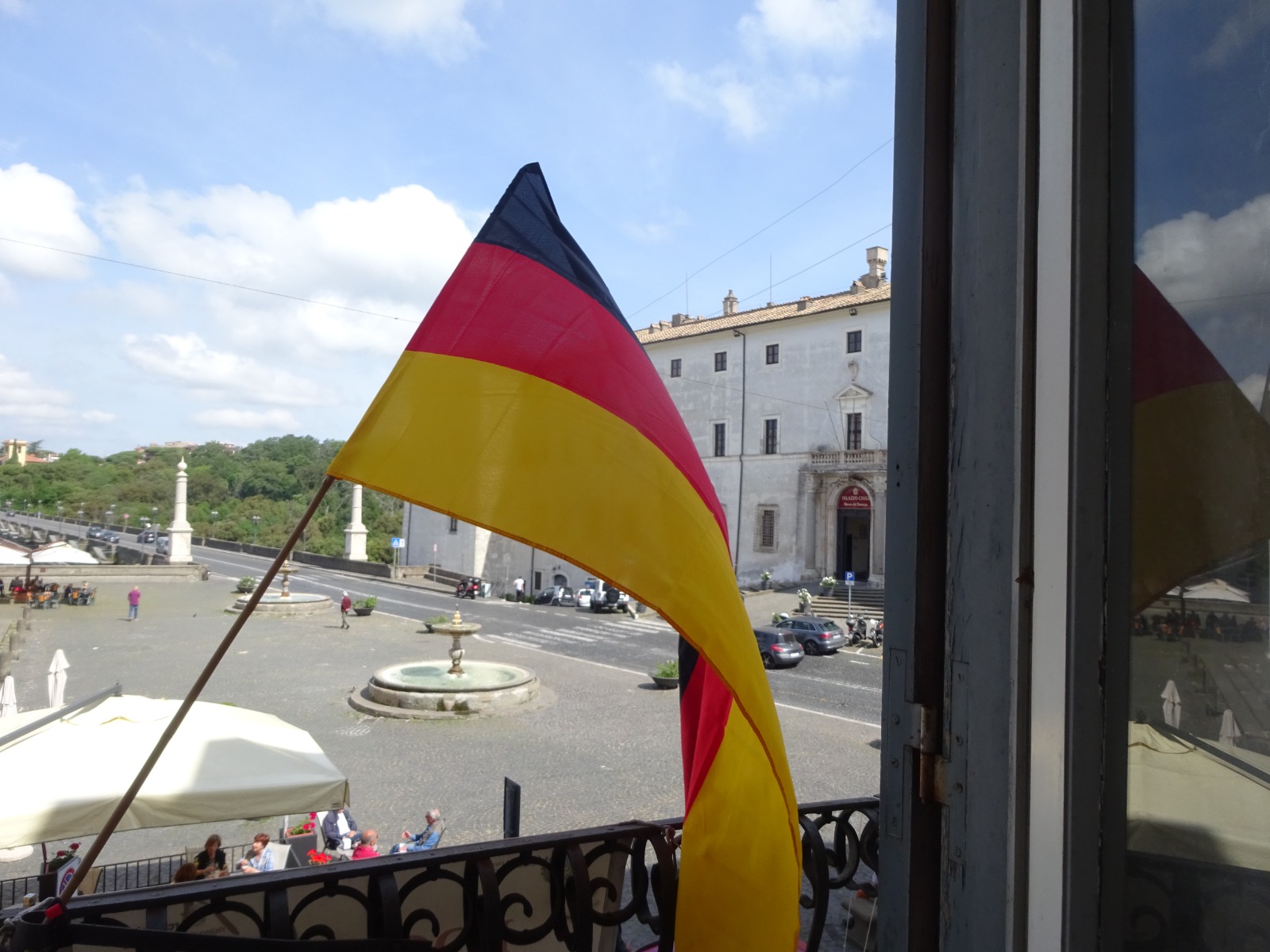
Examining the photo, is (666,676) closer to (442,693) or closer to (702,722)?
(442,693)

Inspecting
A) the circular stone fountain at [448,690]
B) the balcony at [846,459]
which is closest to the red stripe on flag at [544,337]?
the circular stone fountain at [448,690]

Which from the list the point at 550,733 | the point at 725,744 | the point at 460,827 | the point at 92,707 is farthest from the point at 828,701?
the point at 725,744

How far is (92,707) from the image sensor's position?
589 cm

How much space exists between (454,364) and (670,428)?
1.89 ft

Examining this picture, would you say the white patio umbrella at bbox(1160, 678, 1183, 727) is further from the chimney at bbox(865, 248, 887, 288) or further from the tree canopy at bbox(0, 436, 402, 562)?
the tree canopy at bbox(0, 436, 402, 562)

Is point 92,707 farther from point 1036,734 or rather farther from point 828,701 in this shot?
point 828,701

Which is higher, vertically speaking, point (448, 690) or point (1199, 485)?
point (1199, 485)

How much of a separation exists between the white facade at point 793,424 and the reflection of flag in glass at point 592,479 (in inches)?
1230

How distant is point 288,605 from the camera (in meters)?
27.3

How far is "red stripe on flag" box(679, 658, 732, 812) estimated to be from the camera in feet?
6.86

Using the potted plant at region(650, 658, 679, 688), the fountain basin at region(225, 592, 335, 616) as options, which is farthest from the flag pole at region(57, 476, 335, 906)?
the fountain basin at region(225, 592, 335, 616)

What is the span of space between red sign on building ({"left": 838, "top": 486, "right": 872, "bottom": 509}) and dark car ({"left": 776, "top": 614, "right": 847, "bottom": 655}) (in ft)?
37.5

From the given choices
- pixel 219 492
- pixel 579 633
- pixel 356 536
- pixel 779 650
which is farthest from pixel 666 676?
pixel 219 492

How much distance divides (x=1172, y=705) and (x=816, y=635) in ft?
73.7
